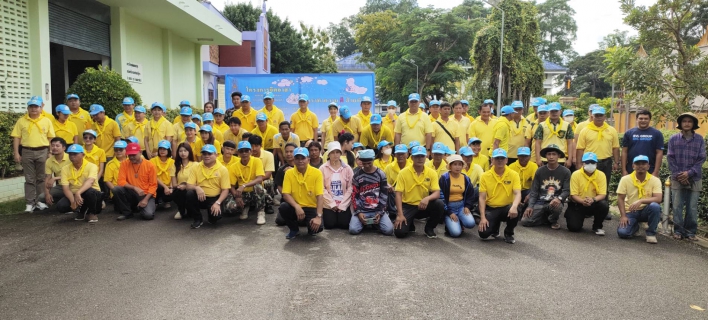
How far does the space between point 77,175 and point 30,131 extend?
122 cm

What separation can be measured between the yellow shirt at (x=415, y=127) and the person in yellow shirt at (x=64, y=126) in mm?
5636

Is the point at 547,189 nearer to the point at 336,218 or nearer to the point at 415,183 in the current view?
the point at 415,183

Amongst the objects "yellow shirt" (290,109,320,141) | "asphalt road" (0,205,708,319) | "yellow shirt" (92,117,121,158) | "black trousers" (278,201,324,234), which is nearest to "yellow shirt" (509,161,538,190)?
"asphalt road" (0,205,708,319)

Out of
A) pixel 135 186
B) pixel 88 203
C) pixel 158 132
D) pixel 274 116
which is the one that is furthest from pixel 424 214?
pixel 158 132

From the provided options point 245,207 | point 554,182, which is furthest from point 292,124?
point 554,182

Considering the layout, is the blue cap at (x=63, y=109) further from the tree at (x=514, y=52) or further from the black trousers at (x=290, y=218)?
the tree at (x=514, y=52)

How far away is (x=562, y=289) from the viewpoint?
16.9 ft

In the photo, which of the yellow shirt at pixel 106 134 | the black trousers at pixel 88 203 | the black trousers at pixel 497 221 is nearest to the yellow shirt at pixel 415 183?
the black trousers at pixel 497 221

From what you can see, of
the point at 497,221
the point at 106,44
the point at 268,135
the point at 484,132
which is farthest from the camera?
the point at 106,44

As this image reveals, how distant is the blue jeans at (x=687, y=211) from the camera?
24.3 ft

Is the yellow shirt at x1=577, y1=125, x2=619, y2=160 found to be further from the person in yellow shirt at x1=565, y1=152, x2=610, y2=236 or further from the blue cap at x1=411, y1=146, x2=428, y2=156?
the blue cap at x1=411, y1=146, x2=428, y2=156

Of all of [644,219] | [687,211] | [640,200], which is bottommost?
[644,219]

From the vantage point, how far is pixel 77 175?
8.20m

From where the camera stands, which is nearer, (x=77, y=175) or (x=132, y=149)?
(x=77, y=175)
